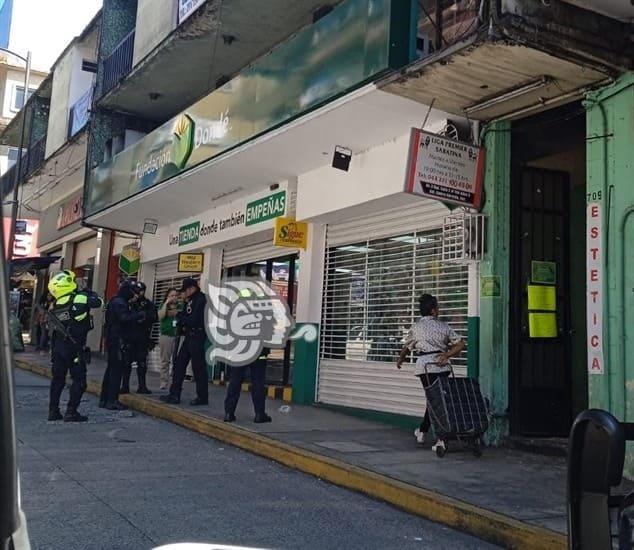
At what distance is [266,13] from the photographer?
1143cm

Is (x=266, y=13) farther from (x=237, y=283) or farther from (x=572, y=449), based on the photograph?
(x=572, y=449)

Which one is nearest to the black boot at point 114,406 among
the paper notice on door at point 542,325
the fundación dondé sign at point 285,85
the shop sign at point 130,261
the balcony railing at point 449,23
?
the fundación dondé sign at point 285,85

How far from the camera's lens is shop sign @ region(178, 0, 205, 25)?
1181cm

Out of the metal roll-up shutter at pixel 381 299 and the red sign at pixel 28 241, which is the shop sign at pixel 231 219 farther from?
the red sign at pixel 28 241

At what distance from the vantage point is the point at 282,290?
12.2m

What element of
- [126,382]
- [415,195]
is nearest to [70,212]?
[126,382]

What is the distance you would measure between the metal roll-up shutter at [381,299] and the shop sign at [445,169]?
38.0 inches

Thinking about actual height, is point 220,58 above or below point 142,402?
above

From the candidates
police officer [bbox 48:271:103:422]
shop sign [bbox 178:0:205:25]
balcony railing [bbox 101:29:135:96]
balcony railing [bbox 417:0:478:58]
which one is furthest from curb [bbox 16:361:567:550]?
balcony railing [bbox 101:29:135:96]

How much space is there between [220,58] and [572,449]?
501 inches

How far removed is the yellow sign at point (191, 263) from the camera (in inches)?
571

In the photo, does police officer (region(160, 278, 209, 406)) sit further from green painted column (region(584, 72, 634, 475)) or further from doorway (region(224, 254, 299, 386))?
green painted column (region(584, 72, 634, 475))

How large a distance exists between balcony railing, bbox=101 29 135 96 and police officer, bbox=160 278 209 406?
25.4 feet

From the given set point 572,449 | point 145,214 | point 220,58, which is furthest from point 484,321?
point 145,214
